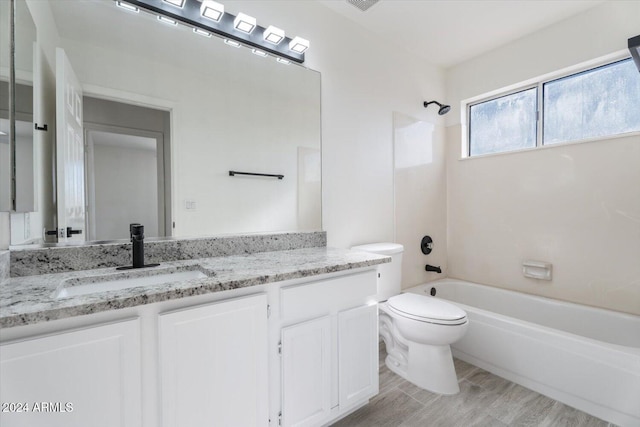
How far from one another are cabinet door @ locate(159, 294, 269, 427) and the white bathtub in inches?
63.7

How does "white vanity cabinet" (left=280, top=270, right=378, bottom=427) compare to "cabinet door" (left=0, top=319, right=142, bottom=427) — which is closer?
"cabinet door" (left=0, top=319, right=142, bottom=427)

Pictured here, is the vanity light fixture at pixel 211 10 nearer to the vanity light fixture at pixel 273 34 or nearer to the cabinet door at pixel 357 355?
the vanity light fixture at pixel 273 34

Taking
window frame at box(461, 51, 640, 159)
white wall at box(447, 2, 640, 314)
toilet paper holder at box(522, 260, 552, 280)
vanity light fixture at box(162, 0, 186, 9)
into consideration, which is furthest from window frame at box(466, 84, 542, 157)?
vanity light fixture at box(162, 0, 186, 9)

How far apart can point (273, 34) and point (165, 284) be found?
158 cm

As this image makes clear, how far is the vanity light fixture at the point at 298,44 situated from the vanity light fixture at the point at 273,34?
0.08m

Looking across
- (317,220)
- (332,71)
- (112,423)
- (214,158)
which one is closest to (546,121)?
(332,71)

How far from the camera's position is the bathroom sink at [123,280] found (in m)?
1.08

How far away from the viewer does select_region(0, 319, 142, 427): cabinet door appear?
736 mm

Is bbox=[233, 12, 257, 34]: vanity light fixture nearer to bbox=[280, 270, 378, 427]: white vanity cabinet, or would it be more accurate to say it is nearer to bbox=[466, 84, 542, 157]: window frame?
bbox=[280, 270, 378, 427]: white vanity cabinet

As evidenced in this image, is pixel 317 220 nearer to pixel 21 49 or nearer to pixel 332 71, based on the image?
pixel 332 71

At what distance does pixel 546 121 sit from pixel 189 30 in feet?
9.34

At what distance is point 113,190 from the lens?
1.34 m

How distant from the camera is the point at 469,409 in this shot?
1.61 m

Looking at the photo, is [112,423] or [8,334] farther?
[112,423]
